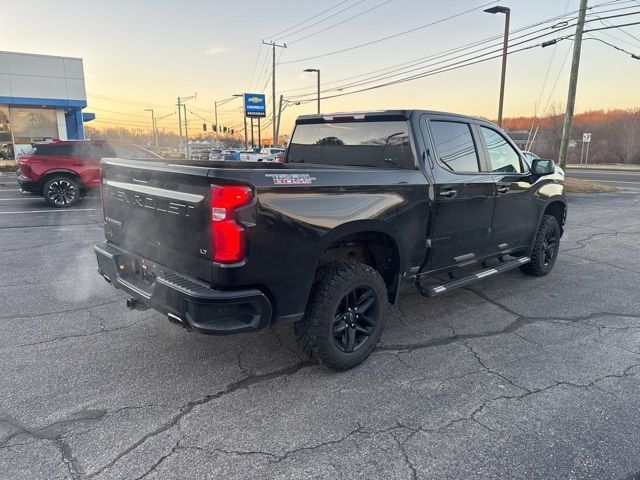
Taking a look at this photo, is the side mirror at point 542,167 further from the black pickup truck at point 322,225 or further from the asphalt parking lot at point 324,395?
the asphalt parking lot at point 324,395

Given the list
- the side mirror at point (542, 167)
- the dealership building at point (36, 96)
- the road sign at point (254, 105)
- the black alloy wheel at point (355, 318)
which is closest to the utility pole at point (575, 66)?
the side mirror at point (542, 167)

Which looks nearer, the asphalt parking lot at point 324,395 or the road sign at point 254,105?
the asphalt parking lot at point 324,395

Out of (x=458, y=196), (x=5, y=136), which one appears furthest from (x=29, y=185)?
(x=5, y=136)

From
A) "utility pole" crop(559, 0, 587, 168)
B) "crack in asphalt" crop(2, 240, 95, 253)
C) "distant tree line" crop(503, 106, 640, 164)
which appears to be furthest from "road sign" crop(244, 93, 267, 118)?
"crack in asphalt" crop(2, 240, 95, 253)

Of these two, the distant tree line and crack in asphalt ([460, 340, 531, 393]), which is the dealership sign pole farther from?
crack in asphalt ([460, 340, 531, 393])

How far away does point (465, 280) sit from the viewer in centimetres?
426

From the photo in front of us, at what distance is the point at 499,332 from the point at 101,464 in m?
3.40

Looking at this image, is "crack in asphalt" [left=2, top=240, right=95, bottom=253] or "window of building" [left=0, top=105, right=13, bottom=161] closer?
"crack in asphalt" [left=2, top=240, right=95, bottom=253]

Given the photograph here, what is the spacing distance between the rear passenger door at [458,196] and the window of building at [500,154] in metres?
0.29

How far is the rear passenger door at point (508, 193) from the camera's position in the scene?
463 cm

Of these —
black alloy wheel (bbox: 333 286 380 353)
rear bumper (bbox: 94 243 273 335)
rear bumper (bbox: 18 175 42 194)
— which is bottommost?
black alloy wheel (bbox: 333 286 380 353)

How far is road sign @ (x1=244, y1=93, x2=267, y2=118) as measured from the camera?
46.9 metres

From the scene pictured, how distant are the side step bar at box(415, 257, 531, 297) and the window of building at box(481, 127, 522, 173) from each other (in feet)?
3.47

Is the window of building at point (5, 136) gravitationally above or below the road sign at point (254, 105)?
below
